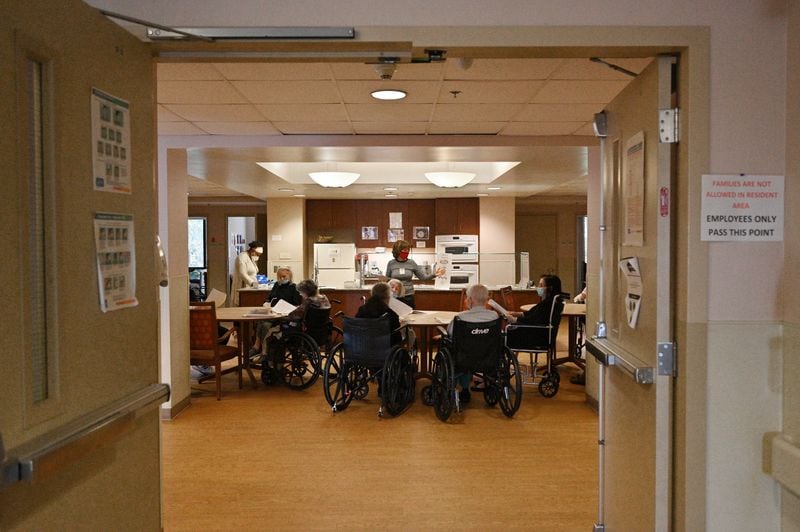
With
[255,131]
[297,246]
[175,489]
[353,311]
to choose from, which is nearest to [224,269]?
[297,246]

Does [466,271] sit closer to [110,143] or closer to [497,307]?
[497,307]

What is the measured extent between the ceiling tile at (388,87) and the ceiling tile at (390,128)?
0.70 metres

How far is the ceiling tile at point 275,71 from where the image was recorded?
304cm

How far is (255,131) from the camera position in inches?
187

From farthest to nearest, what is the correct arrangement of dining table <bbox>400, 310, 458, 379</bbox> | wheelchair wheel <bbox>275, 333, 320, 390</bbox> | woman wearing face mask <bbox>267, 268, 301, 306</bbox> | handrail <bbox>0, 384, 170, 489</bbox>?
woman wearing face mask <bbox>267, 268, 301, 306</bbox>
wheelchair wheel <bbox>275, 333, 320, 390</bbox>
dining table <bbox>400, 310, 458, 379</bbox>
handrail <bbox>0, 384, 170, 489</bbox>

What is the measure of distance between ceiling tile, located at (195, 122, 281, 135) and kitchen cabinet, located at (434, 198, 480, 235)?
22.3ft

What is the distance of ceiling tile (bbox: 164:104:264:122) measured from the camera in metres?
3.93

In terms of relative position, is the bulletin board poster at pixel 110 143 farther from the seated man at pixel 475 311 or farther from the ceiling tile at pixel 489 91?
the seated man at pixel 475 311

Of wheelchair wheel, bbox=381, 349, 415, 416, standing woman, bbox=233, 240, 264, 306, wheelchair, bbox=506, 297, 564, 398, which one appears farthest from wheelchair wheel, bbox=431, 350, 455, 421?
standing woman, bbox=233, 240, 264, 306

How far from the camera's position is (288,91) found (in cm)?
355

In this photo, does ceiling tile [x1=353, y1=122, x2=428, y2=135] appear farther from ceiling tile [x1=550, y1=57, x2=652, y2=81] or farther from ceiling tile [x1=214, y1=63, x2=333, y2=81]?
ceiling tile [x1=550, y1=57, x2=652, y2=81]

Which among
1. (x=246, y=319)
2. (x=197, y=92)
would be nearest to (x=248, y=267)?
(x=246, y=319)

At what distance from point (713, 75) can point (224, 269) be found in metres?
12.7

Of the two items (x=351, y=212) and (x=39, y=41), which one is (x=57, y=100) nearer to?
(x=39, y=41)
